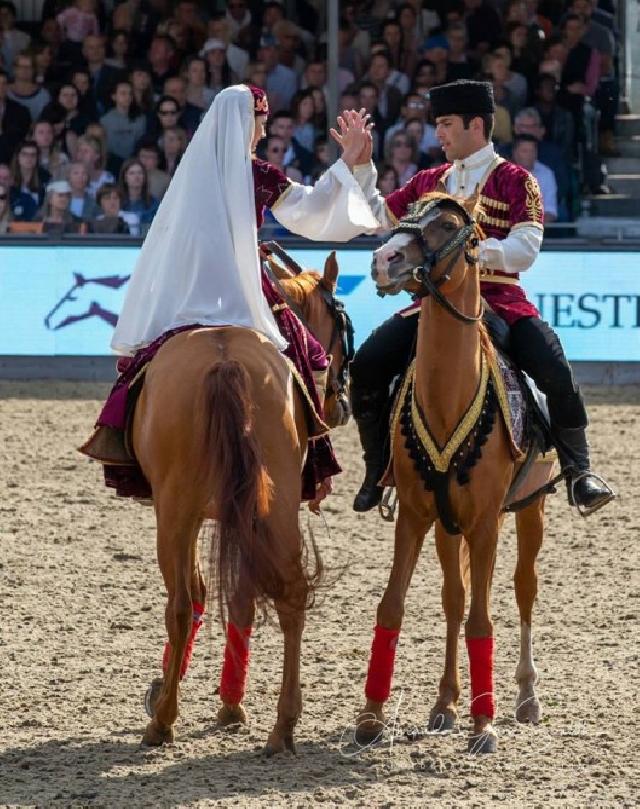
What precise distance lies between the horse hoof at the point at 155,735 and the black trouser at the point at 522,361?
5.01 feet

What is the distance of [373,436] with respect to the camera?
659cm

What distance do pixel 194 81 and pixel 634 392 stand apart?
18.3ft

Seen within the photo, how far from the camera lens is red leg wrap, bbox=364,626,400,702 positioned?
19.9 feet

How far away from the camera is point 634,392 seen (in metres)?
14.2

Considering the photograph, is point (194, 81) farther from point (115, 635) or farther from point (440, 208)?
point (440, 208)

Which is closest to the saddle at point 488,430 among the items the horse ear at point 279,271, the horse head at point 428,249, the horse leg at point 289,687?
the horse head at point 428,249

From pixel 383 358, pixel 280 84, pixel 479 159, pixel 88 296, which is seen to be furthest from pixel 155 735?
pixel 280 84

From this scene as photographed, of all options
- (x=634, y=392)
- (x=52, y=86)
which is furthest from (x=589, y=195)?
(x=52, y=86)

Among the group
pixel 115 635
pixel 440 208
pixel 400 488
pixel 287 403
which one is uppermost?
pixel 440 208

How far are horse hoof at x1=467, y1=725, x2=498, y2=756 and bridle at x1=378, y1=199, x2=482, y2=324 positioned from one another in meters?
1.47

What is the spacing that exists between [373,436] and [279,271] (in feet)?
3.56

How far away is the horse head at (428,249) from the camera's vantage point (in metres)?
5.56

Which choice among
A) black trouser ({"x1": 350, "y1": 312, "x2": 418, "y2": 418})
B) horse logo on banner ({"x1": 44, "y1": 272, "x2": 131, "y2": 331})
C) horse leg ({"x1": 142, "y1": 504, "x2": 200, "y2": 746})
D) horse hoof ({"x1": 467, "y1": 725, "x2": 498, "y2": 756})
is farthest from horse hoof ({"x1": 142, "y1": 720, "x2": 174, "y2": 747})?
horse logo on banner ({"x1": 44, "y1": 272, "x2": 131, "y2": 331})

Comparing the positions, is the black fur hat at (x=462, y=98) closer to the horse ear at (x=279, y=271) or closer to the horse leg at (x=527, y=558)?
the horse ear at (x=279, y=271)
